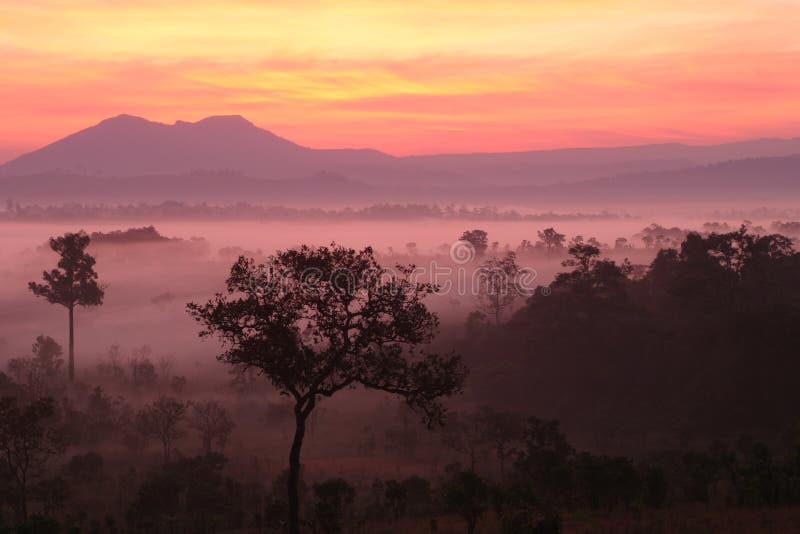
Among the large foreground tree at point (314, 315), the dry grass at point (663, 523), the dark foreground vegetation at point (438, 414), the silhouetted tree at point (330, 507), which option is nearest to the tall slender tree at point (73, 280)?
the dark foreground vegetation at point (438, 414)

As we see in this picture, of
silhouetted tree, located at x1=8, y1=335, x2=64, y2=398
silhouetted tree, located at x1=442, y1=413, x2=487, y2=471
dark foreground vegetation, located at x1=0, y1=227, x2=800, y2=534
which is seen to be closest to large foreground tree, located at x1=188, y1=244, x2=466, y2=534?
dark foreground vegetation, located at x1=0, y1=227, x2=800, y2=534

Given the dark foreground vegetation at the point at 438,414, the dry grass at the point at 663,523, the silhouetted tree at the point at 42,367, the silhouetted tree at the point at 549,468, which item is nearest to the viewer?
the dark foreground vegetation at the point at 438,414

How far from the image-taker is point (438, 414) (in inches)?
1316

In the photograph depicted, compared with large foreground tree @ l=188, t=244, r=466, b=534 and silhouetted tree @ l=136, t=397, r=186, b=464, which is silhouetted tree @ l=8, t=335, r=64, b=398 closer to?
silhouetted tree @ l=136, t=397, r=186, b=464

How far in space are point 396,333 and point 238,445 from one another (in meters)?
45.5

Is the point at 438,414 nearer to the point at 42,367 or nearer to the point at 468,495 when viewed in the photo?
the point at 468,495

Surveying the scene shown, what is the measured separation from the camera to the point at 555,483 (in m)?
45.7

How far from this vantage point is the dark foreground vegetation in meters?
33.4

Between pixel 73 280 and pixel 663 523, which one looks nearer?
pixel 663 523

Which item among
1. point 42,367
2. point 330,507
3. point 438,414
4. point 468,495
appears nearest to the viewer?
point 438,414

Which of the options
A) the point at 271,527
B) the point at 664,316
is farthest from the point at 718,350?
the point at 271,527

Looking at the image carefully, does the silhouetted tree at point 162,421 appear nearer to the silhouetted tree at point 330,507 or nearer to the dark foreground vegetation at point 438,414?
the dark foreground vegetation at point 438,414

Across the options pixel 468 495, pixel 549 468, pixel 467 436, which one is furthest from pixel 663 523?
pixel 467 436

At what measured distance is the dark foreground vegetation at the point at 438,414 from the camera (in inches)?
1314
